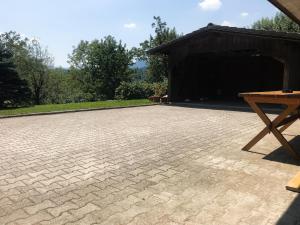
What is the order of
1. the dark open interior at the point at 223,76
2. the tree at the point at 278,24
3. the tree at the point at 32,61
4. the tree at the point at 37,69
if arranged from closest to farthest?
the dark open interior at the point at 223,76
the tree at the point at 278,24
the tree at the point at 32,61
the tree at the point at 37,69

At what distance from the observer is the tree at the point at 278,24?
3031cm

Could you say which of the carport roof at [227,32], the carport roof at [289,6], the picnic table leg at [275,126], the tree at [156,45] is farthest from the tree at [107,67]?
the carport roof at [289,6]

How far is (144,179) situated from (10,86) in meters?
18.3

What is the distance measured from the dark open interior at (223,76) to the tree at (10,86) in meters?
10.7

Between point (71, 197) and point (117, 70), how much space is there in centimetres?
3627

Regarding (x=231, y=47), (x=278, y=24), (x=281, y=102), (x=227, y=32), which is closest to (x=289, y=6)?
(x=281, y=102)

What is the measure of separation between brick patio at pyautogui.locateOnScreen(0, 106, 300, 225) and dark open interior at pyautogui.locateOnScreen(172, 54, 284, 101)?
10587 mm

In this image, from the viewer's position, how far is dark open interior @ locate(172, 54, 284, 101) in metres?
18.3

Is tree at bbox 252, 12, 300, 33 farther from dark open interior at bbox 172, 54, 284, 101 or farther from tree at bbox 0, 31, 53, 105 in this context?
tree at bbox 0, 31, 53, 105

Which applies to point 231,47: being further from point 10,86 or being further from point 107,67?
point 107,67

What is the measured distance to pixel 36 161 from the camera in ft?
17.5

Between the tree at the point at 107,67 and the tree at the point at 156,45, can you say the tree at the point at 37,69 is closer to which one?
the tree at the point at 107,67

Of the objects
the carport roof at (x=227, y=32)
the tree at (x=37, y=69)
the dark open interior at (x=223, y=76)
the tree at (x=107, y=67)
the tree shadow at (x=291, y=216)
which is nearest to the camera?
the tree shadow at (x=291, y=216)

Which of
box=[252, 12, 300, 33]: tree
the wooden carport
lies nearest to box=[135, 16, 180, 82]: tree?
box=[252, 12, 300, 33]: tree
